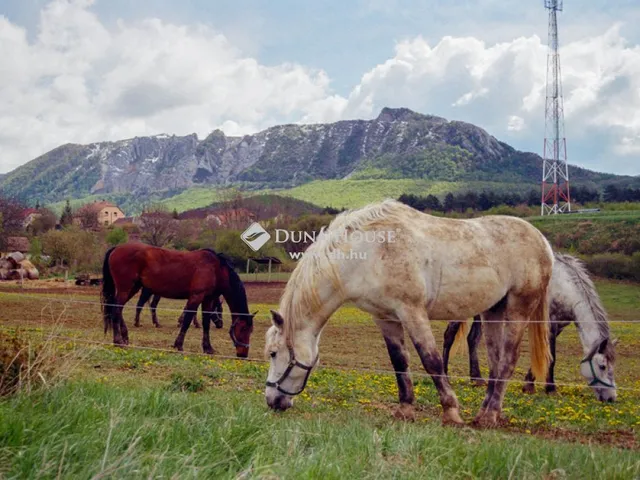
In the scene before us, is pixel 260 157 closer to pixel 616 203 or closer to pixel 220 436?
pixel 616 203

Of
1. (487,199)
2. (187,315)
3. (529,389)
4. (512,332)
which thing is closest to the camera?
(512,332)

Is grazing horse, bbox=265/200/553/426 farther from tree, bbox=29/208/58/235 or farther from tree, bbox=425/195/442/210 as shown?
tree, bbox=29/208/58/235

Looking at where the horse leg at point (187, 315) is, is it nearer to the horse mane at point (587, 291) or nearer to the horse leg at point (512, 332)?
the horse leg at point (512, 332)

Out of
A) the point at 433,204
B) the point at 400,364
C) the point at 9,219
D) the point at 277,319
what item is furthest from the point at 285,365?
the point at 433,204

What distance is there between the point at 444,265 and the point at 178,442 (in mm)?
3402

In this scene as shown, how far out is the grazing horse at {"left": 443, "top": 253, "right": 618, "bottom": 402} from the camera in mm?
7578

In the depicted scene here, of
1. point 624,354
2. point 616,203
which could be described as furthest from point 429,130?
point 624,354

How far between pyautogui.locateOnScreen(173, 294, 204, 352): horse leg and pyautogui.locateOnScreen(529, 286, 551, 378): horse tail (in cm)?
635

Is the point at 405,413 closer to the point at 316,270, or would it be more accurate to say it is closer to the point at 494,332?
the point at 494,332

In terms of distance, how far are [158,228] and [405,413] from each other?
84.8 feet

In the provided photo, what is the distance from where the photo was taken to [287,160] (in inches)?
5591

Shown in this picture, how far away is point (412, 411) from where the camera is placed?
5.54 m

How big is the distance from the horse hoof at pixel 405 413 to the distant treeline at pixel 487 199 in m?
22.9

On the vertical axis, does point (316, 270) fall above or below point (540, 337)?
above
